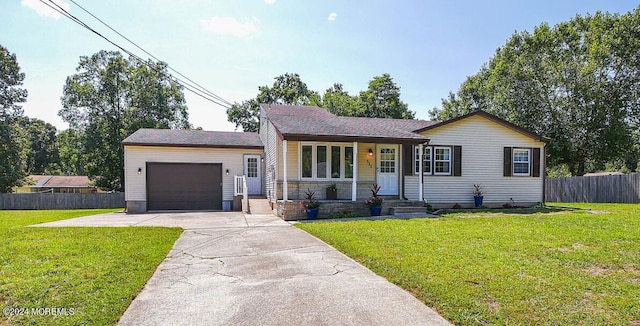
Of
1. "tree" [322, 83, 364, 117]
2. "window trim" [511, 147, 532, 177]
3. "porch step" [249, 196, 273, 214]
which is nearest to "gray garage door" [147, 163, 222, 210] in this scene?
"porch step" [249, 196, 273, 214]

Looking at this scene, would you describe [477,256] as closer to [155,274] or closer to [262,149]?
[155,274]

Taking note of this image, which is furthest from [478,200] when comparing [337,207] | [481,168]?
[337,207]

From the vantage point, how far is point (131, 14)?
10117 millimetres

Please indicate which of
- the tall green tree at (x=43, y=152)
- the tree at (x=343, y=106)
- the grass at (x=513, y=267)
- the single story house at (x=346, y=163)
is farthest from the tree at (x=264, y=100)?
the tall green tree at (x=43, y=152)

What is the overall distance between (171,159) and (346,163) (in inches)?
311

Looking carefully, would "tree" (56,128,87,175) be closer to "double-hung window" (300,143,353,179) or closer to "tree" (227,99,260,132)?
"tree" (227,99,260,132)

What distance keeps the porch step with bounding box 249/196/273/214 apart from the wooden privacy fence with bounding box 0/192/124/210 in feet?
35.1

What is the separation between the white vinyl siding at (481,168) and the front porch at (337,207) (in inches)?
72.1

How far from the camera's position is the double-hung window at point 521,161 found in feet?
49.3

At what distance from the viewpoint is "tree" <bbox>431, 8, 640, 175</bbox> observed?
21609 millimetres

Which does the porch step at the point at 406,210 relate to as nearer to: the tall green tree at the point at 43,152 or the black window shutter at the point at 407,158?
the black window shutter at the point at 407,158

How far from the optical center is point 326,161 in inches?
528

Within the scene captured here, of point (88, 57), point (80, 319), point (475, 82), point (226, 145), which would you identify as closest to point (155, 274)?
point (80, 319)

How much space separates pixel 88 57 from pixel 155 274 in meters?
27.8
